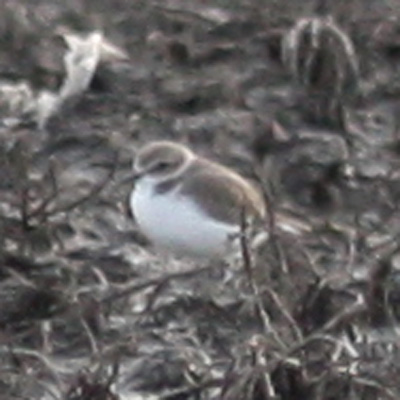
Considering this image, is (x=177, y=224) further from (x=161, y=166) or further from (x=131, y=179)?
(x=131, y=179)

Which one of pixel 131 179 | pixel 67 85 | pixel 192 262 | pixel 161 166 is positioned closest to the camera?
→ pixel 192 262

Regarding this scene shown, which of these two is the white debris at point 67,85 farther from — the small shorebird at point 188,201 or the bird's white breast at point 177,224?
the bird's white breast at point 177,224

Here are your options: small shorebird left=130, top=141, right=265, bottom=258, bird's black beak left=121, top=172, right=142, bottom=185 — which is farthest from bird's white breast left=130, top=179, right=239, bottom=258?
bird's black beak left=121, top=172, right=142, bottom=185

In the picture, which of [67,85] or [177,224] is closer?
[177,224]

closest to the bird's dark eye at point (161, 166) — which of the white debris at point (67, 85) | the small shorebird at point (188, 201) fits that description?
the small shorebird at point (188, 201)

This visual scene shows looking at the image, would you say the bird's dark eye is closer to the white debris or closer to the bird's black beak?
the bird's black beak

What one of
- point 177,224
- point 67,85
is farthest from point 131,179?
point 67,85

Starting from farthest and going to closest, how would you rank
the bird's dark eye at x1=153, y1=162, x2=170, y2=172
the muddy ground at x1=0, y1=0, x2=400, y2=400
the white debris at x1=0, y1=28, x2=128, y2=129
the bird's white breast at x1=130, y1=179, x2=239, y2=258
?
the white debris at x1=0, y1=28, x2=128, y2=129 → the bird's dark eye at x1=153, y1=162, x2=170, y2=172 → the bird's white breast at x1=130, y1=179, x2=239, y2=258 → the muddy ground at x1=0, y1=0, x2=400, y2=400
